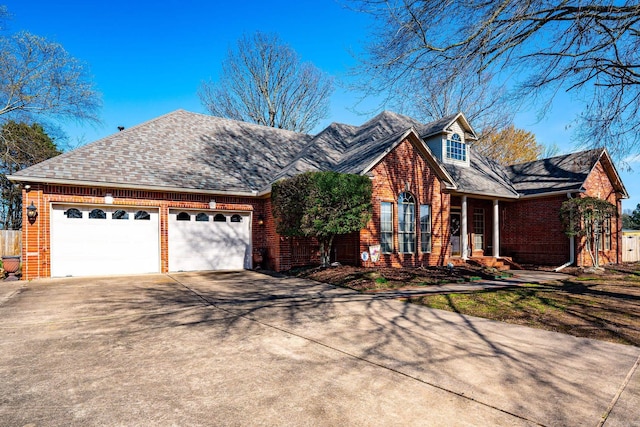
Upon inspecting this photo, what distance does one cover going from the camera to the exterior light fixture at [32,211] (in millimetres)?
10602

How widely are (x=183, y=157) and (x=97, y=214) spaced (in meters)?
3.85

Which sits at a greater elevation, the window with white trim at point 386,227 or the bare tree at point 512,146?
the bare tree at point 512,146

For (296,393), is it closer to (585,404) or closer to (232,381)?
(232,381)

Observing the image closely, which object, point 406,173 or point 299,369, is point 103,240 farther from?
point 406,173

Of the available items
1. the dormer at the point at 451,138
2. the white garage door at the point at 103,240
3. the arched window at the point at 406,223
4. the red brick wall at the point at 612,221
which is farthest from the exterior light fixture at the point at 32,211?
the red brick wall at the point at 612,221

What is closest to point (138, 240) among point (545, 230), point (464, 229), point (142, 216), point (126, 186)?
point (142, 216)

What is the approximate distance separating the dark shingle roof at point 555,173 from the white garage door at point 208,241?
13578 mm

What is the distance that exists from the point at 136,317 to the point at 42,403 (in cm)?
307

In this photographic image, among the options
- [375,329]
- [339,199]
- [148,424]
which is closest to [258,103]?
[339,199]

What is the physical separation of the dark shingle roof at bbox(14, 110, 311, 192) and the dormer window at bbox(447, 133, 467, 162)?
7359mm

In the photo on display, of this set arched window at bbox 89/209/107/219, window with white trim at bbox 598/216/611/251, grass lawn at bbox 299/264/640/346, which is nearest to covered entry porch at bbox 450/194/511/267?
window with white trim at bbox 598/216/611/251

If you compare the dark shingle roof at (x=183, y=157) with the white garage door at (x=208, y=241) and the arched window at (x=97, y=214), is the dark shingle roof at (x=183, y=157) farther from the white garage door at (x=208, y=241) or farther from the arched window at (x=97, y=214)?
the white garage door at (x=208, y=241)

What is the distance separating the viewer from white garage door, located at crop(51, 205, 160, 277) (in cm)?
1124

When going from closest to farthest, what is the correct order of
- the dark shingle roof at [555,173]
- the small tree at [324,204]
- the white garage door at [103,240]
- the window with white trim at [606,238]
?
the small tree at [324,204]
the white garage door at [103,240]
the dark shingle roof at [555,173]
the window with white trim at [606,238]
